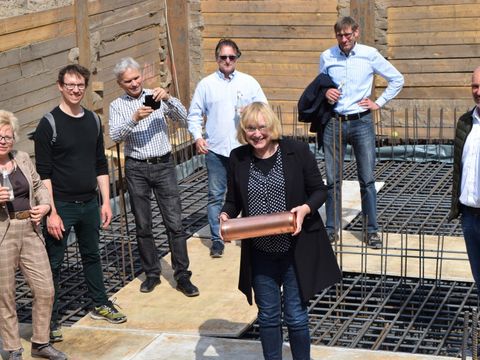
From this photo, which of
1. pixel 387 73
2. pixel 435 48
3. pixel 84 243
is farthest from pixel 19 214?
pixel 435 48

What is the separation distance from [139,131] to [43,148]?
100 centimetres

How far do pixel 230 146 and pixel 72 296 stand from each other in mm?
1667

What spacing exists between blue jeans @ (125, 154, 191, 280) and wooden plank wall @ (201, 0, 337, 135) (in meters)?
5.82

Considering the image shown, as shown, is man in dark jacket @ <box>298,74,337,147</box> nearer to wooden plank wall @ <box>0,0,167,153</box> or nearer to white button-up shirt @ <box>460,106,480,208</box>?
white button-up shirt @ <box>460,106,480,208</box>

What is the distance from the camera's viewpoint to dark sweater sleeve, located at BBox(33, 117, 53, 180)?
6555 millimetres

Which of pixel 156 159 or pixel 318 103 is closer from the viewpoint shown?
pixel 156 159

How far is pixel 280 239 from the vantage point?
5637 millimetres

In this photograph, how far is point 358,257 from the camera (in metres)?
8.25

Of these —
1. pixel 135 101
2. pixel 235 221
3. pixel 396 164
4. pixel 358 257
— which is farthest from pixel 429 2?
pixel 235 221

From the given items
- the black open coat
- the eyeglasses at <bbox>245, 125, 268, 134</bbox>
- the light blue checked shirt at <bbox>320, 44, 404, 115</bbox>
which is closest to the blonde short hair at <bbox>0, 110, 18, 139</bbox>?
the black open coat

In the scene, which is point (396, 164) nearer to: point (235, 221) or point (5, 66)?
point (5, 66)

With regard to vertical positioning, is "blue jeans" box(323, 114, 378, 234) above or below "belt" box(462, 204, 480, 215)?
below

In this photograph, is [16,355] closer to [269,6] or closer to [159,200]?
[159,200]

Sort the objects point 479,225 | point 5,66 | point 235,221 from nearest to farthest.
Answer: point 235,221 < point 479,225 < point 5,66
